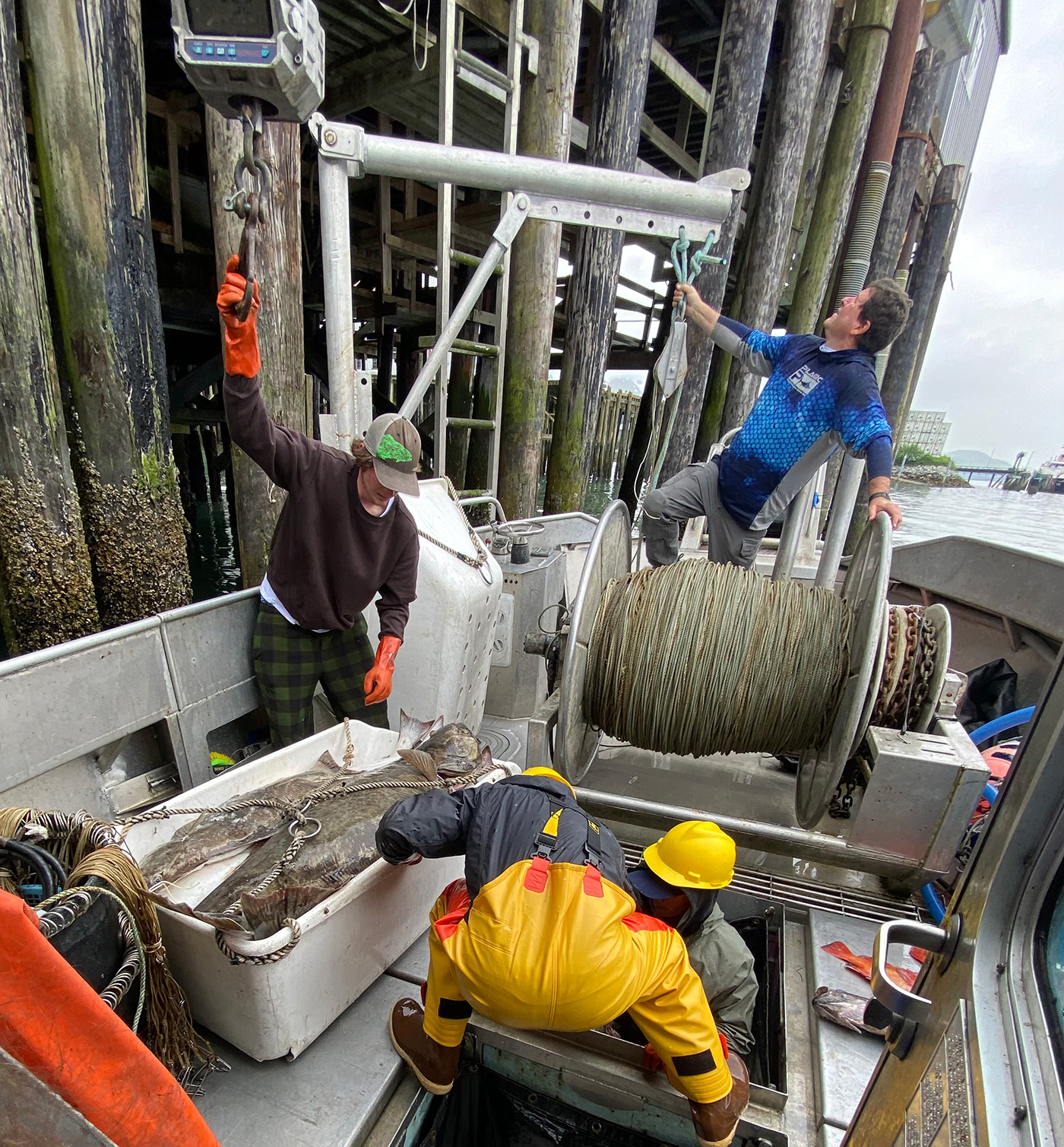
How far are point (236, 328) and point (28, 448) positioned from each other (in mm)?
1777

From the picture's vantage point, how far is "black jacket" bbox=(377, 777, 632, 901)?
1.75 metres

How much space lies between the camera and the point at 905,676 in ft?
8.57

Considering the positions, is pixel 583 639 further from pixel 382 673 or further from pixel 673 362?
pixel 673 362

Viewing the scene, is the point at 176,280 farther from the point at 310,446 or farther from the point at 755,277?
the point at 755,277

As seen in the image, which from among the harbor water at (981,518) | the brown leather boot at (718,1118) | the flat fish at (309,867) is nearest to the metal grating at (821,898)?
the brown leather boot at (718,1118)

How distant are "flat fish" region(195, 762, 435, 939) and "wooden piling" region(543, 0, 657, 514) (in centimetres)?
503

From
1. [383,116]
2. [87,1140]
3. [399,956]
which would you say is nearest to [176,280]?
[383,116]

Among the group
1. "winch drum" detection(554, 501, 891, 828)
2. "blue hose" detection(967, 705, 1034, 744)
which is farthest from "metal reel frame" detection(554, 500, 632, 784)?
"blue hose" detection(967, 705, 1034, 744)

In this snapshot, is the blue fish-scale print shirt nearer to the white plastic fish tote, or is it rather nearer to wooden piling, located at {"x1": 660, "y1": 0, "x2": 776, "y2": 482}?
the white plastic fish tote

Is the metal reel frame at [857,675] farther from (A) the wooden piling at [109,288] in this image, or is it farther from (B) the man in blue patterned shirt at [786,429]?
(A) the wooden piling at [109,288]

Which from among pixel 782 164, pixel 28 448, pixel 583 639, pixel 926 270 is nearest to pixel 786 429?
pixel 583 639

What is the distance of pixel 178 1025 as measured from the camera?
5.41 feet

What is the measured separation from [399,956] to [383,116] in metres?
8.80

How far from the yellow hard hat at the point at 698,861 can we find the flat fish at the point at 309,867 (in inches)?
37.9
